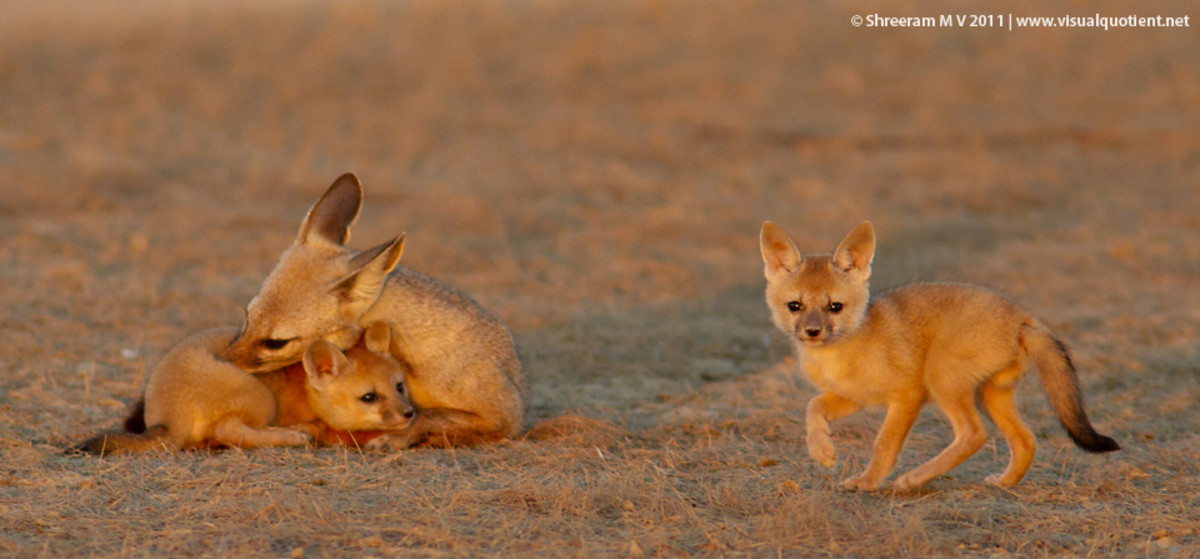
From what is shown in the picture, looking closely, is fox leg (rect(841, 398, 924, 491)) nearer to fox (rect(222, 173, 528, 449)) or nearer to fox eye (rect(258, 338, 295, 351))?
fox (rect(222, 173, 528, 449))

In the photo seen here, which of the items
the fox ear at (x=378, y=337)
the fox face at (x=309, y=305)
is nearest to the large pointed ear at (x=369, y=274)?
the fox face at (x=309, y=305)

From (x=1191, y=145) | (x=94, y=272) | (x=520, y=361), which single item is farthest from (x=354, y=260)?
(x=1191, y=145)

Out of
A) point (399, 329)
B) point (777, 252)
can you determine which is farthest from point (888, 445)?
point (399, 329)

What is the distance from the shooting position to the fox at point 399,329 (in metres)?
6.19

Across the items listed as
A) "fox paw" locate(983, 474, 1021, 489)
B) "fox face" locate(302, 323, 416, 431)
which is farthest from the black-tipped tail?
"fox paw" locate(983, 474, 1021, 489)

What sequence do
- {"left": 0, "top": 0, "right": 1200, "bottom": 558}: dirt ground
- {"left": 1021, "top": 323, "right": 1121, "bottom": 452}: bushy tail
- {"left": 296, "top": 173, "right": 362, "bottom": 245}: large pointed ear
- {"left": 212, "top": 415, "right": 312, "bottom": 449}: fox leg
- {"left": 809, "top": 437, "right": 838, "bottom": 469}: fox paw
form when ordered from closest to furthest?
{"left": 0, "top": 0, "right": 1200, "bottom": 558}: dirt ground, {"left": 1021, "top": 323, "right": 1121, "bottom": 452}: bushy tail, {"left": 809, "top": 437, "right": 838, "bottom": 469}: fox paw, {"left": 212, "top": 415, "right": 312, "bottom": 449}: fox leg, {"left": 296, "top": 173, "right": 362, "bottom": 245}: large pointed ear

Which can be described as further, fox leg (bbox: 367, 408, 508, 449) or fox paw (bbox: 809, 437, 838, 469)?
fox leg (bbox: 367, 408, 508, 449)

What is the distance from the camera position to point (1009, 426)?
226 inches

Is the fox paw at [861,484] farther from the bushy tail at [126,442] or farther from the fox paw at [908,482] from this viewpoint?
the bushy tail at [126,442]

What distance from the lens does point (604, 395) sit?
7680mm

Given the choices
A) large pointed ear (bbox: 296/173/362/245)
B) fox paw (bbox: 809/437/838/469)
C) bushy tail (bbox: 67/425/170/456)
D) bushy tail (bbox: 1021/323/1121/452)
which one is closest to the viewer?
bushy tail (bbox: 1021/323/1121/452)

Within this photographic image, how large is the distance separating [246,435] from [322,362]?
0.49 meters

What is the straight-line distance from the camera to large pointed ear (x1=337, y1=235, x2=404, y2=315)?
6.14 meters

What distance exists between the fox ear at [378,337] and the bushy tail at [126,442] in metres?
1.05
